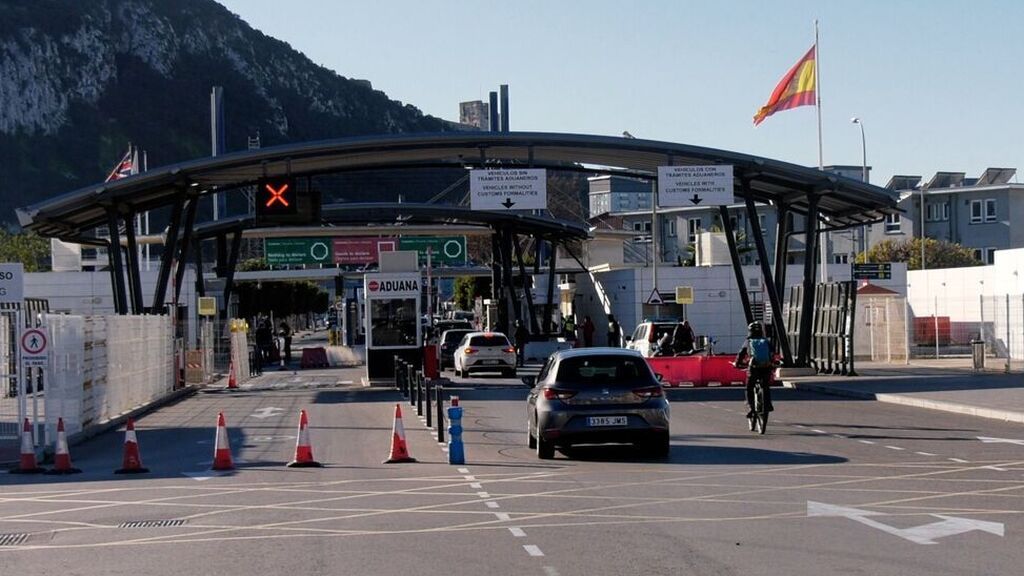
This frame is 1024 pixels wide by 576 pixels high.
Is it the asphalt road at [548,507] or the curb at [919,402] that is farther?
the curb at [919,402]

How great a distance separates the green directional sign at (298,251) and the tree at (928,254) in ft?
105

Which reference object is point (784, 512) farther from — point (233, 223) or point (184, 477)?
point (233, 223)

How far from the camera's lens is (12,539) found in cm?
1252

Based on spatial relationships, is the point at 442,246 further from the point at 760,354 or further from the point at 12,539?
the point at 12,539

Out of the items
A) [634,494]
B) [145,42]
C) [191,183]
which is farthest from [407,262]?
[145,42]

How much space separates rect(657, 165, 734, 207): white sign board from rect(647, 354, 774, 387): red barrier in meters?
4.30

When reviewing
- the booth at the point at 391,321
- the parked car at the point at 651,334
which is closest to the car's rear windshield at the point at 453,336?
the parked car at the point at 651,334

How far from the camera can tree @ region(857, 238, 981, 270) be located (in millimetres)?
82812

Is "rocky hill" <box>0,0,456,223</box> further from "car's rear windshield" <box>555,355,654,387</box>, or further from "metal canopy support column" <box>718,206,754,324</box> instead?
"car's rear windshield" <box>555,355,654,387</box>

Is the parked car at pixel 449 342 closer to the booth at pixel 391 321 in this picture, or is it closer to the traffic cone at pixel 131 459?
the booth at pixel 391 321

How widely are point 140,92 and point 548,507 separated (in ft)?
529

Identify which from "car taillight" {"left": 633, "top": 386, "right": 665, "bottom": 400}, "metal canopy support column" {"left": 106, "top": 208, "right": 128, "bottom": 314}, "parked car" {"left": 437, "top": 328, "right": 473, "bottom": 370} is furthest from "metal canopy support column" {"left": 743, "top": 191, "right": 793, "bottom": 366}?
"car taillight" {"left": 633, "top": 386, "right": 665, "bottom": 400}

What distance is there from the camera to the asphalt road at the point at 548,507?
35.0 feet

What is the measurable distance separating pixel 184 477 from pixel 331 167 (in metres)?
22.4
